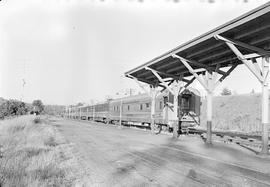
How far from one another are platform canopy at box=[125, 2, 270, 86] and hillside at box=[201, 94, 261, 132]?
17.6 metres

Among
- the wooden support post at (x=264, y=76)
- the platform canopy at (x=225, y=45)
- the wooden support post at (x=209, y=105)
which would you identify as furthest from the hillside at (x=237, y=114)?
the wooden support post at (x=264, y=76)

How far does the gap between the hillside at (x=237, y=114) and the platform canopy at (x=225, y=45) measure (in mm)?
17603

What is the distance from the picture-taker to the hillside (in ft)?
110

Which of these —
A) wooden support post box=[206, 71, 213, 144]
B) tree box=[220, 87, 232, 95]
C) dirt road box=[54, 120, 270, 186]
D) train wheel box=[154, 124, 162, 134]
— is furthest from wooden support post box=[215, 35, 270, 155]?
tree box=[220, 87, 232, 95]

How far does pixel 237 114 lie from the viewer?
3925 cm

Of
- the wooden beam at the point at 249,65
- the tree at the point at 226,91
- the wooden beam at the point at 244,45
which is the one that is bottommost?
the wooden beam at the point at 249,65

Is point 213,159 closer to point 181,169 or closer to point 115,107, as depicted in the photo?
point 181,169

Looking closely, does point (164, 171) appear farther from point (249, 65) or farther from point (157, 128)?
point (157, 128)

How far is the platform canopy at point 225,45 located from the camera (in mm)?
10031

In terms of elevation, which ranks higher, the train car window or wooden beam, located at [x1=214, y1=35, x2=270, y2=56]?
wooden beam, located at [x1=214, y1=35, x2=270, y2=56]

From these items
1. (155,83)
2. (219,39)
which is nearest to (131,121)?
(155,83)

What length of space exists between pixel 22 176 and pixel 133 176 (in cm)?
274

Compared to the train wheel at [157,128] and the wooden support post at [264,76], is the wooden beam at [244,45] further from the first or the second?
the train wheel at [157,128]

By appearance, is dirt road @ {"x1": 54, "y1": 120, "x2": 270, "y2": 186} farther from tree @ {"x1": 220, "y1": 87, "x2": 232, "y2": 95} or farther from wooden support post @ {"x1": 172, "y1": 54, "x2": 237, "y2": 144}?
tree @ {"x1": 220, "y1": 87, "x2": 232, "y2": 95}
